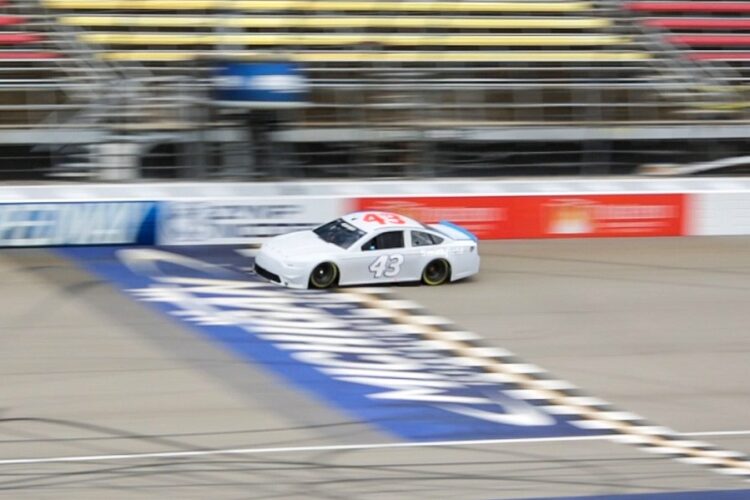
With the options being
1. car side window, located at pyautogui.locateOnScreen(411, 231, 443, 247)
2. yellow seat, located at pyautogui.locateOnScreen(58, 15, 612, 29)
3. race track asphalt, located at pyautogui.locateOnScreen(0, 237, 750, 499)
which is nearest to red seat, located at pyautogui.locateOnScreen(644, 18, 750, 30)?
yellow seat, located at pyautogui.locateOnScreen(58, 15, 612, 29)

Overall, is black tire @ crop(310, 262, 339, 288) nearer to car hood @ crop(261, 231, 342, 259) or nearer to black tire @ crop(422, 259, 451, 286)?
car hood @ crop(261, 231, 342, 259)

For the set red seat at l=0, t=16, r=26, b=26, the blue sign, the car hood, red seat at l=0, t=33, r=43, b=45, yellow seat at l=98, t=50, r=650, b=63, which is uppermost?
red seat at l=0, t=16, r=26, b=26

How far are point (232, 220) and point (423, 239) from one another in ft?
9.68

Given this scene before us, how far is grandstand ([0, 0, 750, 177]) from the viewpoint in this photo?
53.9ft

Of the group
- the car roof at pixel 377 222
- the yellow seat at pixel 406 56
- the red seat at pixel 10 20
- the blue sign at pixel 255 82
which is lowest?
the car roof at pixel 377 222

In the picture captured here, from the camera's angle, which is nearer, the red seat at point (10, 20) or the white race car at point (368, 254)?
the white race car at point (368, 254)

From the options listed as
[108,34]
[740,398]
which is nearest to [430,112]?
[108,34]

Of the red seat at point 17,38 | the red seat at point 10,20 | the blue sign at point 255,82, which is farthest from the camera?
the red seat at point 10,20

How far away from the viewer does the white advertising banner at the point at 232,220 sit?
15.1 meters

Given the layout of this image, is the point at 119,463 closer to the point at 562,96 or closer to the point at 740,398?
the point at 740,398

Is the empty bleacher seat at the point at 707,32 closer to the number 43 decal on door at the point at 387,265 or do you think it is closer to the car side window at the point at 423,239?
the car side window at the point at 423,239

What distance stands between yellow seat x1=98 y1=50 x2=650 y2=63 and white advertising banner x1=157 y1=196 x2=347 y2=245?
2839mm

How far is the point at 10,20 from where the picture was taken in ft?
62.4

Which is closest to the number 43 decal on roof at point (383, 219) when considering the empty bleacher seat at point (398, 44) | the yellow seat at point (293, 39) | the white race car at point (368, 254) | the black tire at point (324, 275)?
the white race car at point (368, 254)
